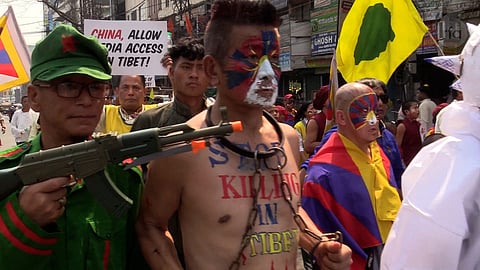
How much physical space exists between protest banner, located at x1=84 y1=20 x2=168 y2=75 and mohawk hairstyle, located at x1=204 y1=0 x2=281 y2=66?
534 cm

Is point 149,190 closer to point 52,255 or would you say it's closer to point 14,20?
point 52,255

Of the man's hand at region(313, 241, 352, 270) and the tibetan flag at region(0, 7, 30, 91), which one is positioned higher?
the tibetan flag at region(0, 7, 30, 91)

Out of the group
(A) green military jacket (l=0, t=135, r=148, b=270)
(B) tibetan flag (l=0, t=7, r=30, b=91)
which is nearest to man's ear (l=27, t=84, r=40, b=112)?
(A) green military jacket (l=0, t=135, r=148, b=270)

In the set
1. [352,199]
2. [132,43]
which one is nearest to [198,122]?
[352,199]

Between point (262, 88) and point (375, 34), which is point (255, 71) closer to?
point (262, 88)

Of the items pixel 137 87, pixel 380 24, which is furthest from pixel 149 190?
pixel 380 24

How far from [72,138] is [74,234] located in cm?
35

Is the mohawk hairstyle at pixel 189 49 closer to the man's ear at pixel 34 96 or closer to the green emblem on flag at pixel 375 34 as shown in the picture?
the man's ear at pixel 34 96

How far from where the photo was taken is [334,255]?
83.5 inches

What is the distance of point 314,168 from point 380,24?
3109 millimetres

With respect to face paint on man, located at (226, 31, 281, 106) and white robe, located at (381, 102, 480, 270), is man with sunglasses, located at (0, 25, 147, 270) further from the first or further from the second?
white robe, located at (381, 102, 480, 270)

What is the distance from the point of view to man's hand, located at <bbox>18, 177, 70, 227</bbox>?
62.6 inches

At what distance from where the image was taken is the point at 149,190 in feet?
6.57

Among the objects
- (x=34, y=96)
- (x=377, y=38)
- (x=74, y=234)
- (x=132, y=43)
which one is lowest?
(x=74, y=234)
